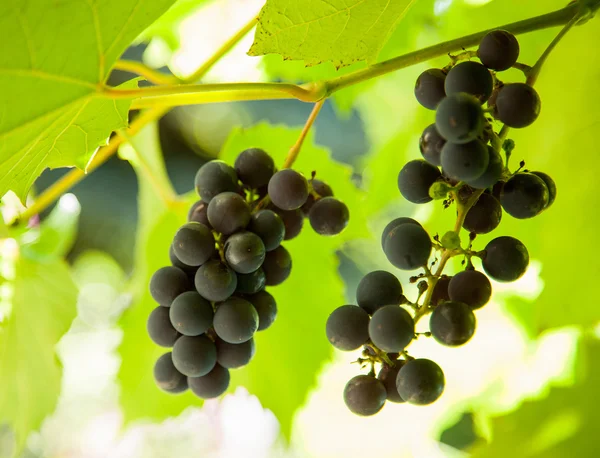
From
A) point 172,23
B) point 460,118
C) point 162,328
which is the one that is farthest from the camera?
point 172,23

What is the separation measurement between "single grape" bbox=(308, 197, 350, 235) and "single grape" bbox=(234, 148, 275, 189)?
0.21 ft

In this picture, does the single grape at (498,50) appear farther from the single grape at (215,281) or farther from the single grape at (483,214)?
the single grape at (215,281)

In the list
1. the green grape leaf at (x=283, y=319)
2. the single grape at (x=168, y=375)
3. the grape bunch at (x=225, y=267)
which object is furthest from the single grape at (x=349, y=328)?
the green grape leaf at (x=283, y=319)

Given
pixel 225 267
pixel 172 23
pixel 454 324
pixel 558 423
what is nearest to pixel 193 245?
pixel 225 267

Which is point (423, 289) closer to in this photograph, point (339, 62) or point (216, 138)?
point (339, 62)

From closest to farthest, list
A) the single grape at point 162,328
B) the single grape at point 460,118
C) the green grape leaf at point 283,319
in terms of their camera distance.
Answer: the single grape at point 460,118 < the single grape at point 162,328 < the green grape leaf at point 283,319

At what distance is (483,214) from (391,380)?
0.15 metres

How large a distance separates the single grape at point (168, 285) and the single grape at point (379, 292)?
19 centimetres

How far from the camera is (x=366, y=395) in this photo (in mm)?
444

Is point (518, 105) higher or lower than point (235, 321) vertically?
higher

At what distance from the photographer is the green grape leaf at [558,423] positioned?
58cm

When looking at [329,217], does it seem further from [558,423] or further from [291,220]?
[558,423]

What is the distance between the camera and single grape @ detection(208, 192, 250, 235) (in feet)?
1.78

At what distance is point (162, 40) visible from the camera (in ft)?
3.18
